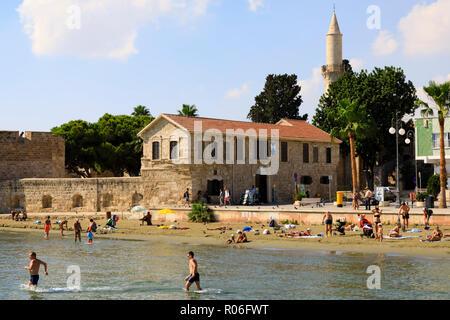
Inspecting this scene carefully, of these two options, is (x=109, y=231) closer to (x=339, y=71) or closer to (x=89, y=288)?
(x=89, y=288)

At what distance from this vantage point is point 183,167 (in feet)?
143

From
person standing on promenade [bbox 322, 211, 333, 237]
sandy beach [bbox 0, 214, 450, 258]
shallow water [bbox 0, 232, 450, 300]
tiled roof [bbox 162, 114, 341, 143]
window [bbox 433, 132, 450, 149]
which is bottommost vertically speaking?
shallow water [bbox 0, 232, 450, 300]

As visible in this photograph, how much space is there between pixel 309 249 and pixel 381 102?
3131 cm

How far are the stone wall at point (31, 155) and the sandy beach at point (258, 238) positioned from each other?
892 cm

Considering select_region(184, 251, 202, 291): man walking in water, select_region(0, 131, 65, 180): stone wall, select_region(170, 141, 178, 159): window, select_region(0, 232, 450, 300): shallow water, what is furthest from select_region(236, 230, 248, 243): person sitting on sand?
select_region(0, 131, 65, 180): stone wall

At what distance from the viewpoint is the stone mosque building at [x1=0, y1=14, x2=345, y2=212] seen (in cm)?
4403

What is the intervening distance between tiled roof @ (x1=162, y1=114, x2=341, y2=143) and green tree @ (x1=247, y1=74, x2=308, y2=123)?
65.9 ft

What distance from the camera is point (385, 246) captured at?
28938 millimetres

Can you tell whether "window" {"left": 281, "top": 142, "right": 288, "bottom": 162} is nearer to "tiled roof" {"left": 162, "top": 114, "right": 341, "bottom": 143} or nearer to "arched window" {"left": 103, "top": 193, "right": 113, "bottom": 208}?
"tiled roof" {"left": 162, "top": 114, "right": 341, "bottom": 143}

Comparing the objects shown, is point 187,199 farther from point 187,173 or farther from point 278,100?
point 278,100

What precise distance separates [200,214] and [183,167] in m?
4.88

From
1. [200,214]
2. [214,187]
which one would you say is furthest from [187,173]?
[200,214]

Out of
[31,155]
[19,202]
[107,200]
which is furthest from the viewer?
[31,155]
